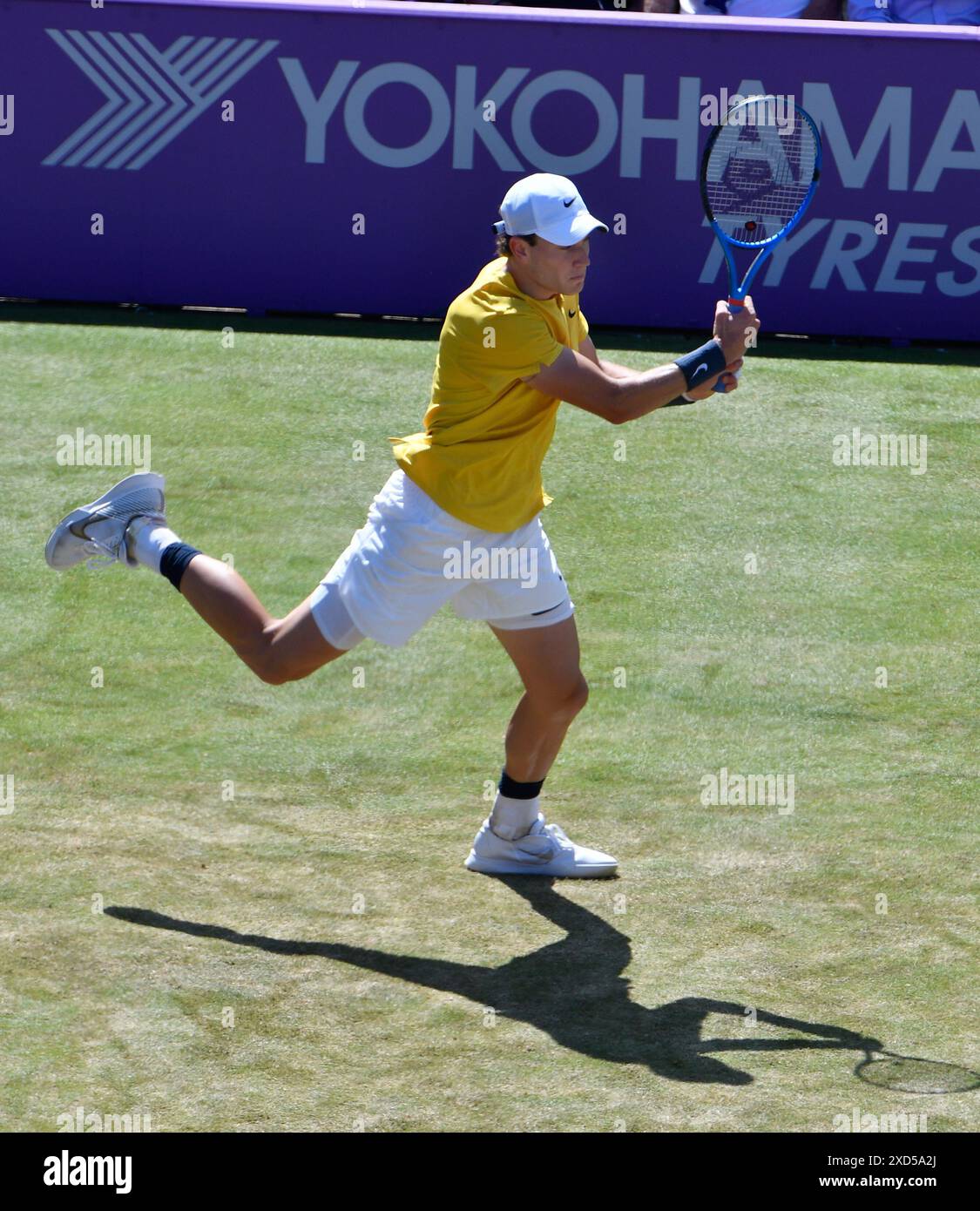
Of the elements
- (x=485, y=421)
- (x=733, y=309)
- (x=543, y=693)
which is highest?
(x=733, y=309)

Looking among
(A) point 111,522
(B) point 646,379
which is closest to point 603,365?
(B) point 646,379

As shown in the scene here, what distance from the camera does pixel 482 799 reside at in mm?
6230

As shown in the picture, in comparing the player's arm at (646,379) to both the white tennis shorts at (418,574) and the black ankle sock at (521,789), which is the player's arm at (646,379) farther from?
the black ankle sock at (521,789)

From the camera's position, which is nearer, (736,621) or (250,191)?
(736,621)

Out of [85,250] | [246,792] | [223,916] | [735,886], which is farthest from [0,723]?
[85,250]

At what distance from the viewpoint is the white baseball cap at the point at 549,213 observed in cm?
508

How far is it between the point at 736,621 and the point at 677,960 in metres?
2.71

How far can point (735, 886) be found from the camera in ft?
18.5

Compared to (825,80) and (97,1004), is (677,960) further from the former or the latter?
(825,80)

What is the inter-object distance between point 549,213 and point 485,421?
638 millimetres

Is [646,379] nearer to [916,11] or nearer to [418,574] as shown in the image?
[418,574]

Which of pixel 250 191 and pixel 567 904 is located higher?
pixel 250 191

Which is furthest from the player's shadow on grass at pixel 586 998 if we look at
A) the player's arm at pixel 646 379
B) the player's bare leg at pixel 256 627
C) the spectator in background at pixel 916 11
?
the spectator in background at pixel 916 11

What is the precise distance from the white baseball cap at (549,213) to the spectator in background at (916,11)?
23.7 feet
